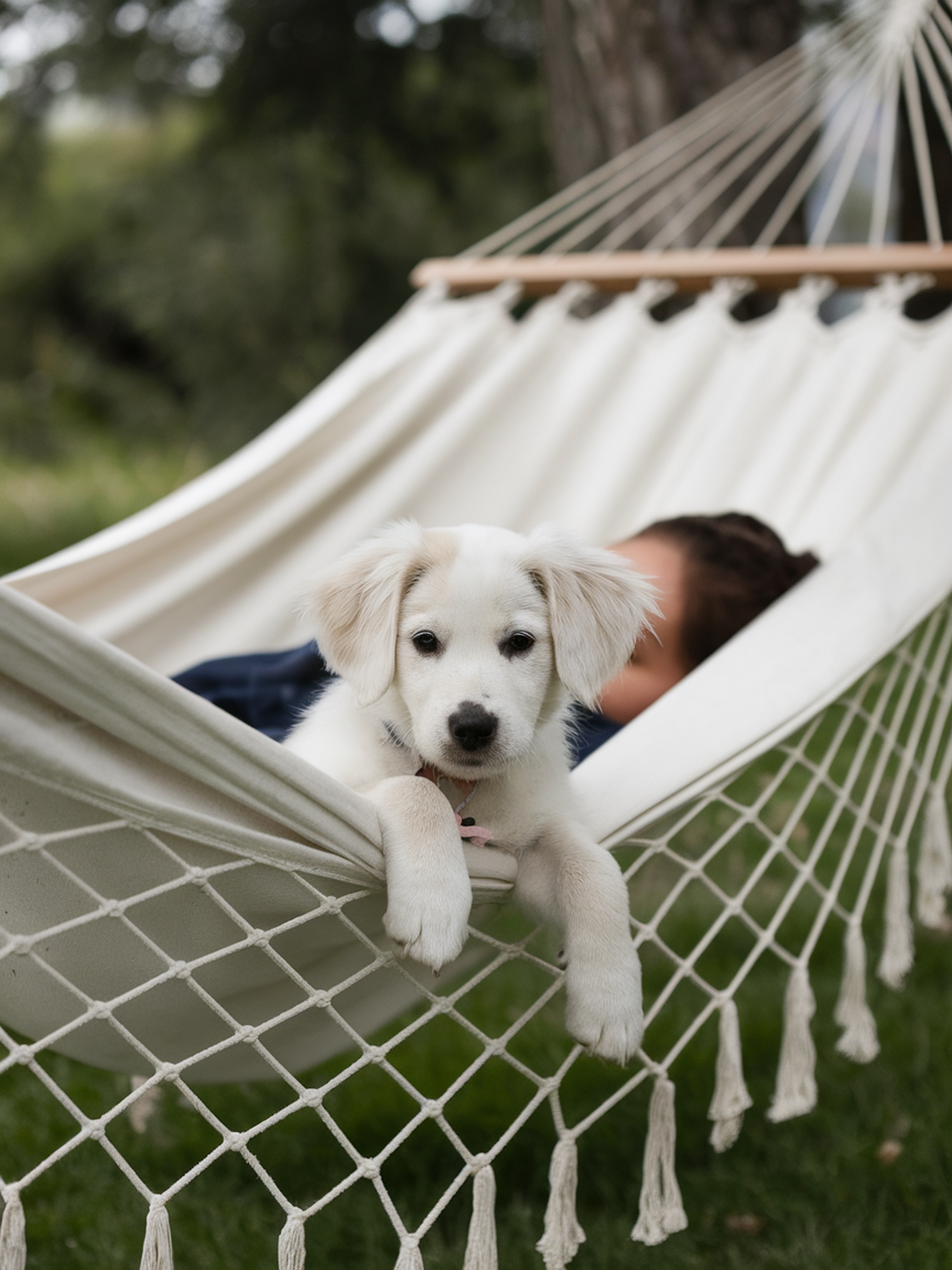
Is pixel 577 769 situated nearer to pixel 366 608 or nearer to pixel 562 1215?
pixel 366 608

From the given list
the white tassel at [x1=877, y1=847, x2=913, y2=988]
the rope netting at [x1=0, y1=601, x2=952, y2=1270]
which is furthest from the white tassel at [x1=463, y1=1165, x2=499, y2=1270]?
the white tassel at [x1=877, y1=847, x2=913, y2=988]

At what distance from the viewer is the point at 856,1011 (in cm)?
187

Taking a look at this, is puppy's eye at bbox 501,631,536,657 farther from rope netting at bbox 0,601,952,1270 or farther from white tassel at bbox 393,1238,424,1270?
white tassel at bbox 393,1238,424,1270

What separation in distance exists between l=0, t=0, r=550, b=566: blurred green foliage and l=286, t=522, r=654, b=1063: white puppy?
4118 mm

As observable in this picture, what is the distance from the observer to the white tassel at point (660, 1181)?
1.53 metres

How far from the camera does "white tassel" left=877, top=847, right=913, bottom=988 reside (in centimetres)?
194

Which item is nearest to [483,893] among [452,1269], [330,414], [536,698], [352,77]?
[536,698]

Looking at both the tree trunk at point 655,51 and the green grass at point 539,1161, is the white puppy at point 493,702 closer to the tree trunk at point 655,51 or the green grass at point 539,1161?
the green grass at point 539,1161

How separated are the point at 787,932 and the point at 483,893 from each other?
5.42 ft

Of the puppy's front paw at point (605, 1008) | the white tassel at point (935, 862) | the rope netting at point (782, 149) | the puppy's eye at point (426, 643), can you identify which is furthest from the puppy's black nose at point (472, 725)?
the rope netting at point (782, 149)

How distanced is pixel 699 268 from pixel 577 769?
1.59m

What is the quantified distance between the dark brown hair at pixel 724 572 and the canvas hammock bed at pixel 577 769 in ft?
0.86

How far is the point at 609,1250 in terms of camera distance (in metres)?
1.83

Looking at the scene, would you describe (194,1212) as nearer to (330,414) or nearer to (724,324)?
(330,414)
